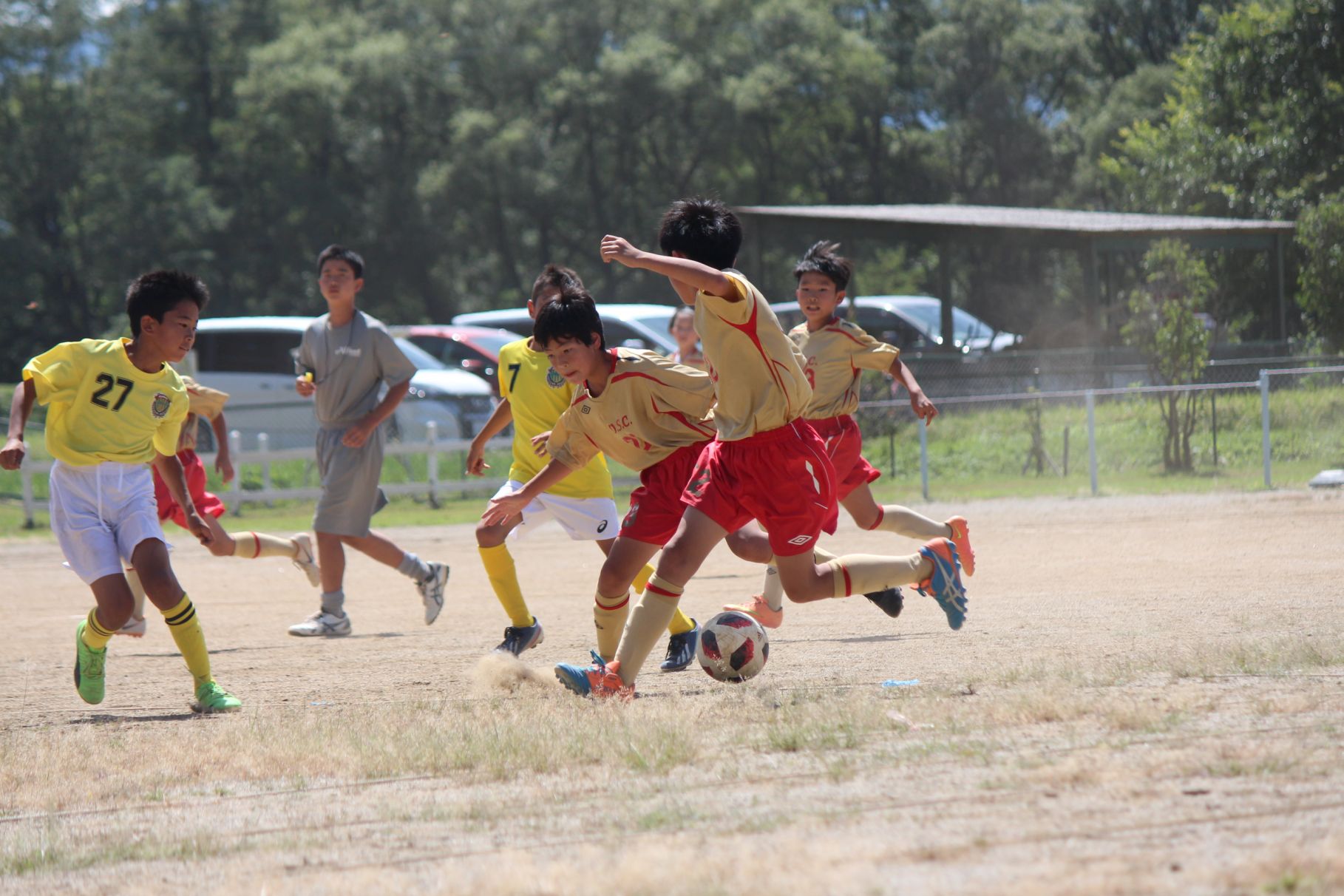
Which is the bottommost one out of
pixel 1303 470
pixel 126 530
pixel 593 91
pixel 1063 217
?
pixel 1303 470

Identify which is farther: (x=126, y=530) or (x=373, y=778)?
(x=126, y=530)

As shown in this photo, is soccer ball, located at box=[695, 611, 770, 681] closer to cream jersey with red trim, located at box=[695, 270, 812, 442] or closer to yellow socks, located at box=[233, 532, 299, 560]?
cream jersey with red trim, located at box=[695, 270, 812, 442]

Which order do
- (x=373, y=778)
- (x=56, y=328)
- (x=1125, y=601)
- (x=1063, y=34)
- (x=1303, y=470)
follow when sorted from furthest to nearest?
(x=1063, y=34) < (x=56, y=328) < (x=1303, y=470) < (x=1125, y=601) < (x=373, y=778)

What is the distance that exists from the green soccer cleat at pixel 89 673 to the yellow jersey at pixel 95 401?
0.70 meters

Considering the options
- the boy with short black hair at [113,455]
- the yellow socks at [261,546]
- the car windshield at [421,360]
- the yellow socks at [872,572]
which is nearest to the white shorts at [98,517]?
the boy with short black hair at [113,455]

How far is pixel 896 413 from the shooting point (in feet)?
63.6

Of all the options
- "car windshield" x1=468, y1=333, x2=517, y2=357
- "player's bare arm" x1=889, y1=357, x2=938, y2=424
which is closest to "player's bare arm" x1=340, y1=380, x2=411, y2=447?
"player's bare arm" x1=889, y1=357, x2=938, y2=424

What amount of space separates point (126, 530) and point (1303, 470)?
13404 mm

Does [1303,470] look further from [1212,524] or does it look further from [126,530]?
[126,530]

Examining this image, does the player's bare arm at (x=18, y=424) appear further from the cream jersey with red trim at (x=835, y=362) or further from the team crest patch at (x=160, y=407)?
the cream jersey with red trim at (x=835, y=362)

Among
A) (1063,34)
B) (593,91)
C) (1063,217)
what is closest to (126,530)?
(1063,217)

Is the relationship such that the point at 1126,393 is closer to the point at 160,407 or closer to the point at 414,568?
the point at 414,568

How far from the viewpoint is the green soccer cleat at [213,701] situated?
5.50 m

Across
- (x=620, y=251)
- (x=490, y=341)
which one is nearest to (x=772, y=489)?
(x=620, y=251)
